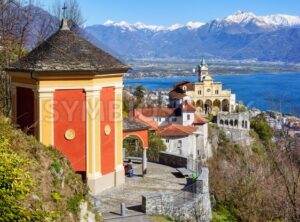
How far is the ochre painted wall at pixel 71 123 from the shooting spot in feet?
59.2

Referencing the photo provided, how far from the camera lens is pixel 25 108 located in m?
19.0

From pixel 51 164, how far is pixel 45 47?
8313 mm

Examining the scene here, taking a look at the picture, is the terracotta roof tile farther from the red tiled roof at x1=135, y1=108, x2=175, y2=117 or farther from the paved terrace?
the red tiled roof at x1=135, y1=108, x2=175, y2=117

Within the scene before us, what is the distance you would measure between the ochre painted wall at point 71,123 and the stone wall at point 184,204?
356 cm

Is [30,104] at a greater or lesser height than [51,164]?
greater

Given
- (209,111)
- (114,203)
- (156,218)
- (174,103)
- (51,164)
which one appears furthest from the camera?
(209,111)

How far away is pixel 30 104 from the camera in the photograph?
18.7 m

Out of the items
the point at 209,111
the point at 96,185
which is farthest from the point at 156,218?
the point at 209,111

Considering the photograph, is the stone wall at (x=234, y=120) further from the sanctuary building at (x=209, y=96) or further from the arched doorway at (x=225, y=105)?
the arched doorway at (x=225, y=105)

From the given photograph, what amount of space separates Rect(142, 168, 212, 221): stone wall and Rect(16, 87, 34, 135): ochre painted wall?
5.60 meters

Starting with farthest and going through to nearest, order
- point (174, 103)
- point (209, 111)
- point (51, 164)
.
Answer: point (209, 111)
point (174, 103)
point (51, 164)

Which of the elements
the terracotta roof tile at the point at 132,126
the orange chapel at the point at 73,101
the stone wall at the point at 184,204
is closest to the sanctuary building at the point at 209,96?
the terracotta roof tile at the point at 132,126

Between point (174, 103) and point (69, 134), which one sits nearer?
point (69, 134)

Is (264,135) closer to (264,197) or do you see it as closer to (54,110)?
(264,197)
